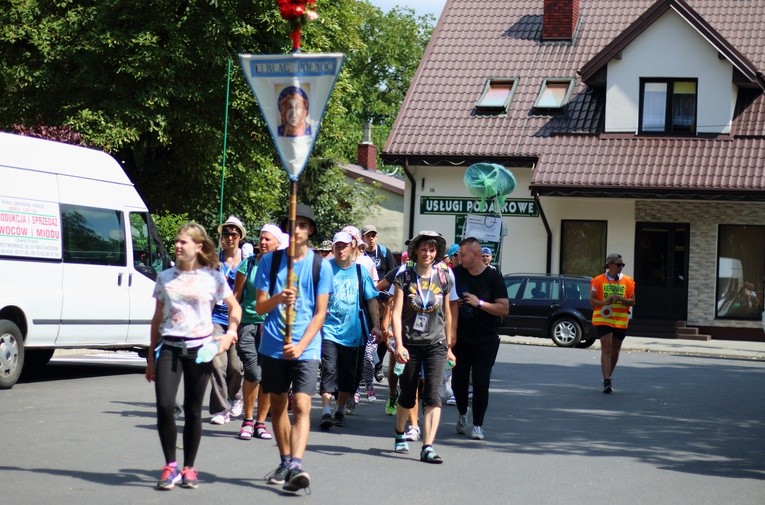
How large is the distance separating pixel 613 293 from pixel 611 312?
0.28 m

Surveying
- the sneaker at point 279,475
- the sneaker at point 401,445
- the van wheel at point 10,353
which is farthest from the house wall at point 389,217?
the sneaker at point 279,475

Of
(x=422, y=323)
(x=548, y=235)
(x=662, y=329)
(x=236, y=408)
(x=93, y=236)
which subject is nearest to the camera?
(x=422, y=323)

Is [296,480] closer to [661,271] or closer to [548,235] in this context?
[661,271]

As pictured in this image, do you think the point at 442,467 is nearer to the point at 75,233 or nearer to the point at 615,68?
the point at 75,233

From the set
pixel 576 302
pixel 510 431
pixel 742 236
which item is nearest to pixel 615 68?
pixel 742 236

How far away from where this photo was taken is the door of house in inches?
1262

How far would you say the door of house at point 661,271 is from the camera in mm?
32062

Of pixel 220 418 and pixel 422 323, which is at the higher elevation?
pixel 422 323

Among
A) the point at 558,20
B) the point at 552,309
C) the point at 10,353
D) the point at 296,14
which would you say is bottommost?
the point at 10,353

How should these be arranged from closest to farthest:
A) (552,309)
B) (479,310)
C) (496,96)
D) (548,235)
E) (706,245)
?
(479,310), (552,309), (706,245), (548,235), (496,96)

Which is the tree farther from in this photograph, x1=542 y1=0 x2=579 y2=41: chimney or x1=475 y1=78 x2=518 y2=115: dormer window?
x1=542 y1=0 x2=579 y2=41: chimney

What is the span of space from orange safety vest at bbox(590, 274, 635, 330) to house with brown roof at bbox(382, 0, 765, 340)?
15.1m

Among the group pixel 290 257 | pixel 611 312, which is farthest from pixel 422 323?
pixel 611 312

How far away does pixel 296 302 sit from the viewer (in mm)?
8359
